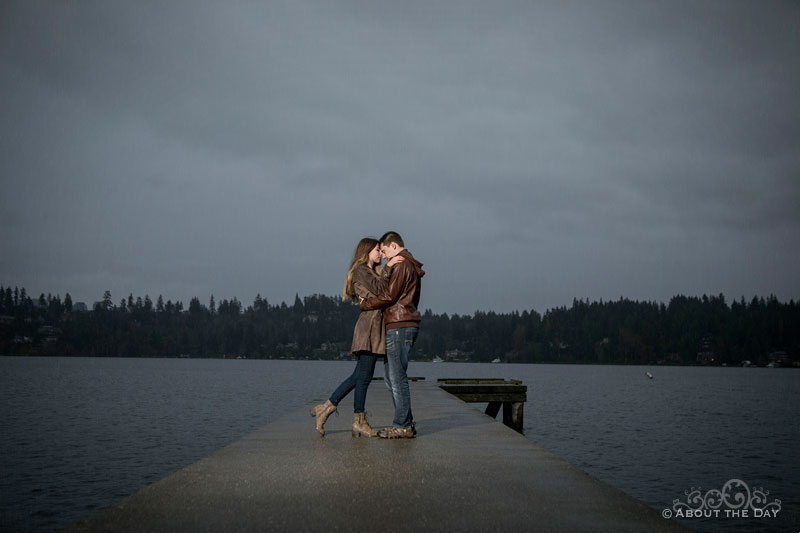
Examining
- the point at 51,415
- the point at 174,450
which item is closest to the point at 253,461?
the point at 174,450

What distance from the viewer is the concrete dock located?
168 inches

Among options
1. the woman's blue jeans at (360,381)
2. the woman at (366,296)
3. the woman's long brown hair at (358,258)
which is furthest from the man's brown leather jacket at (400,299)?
the woman's blue jeans at (360,381)

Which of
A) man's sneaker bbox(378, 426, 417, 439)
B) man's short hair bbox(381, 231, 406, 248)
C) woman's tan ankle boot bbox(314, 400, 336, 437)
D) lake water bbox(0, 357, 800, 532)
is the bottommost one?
lake water bbox(0, 357, 800, 532)

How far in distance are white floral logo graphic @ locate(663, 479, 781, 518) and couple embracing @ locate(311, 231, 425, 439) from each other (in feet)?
32.9

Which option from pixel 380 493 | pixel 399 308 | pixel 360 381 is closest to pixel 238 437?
pixel 360 381

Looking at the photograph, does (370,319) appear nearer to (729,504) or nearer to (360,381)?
(360,381)

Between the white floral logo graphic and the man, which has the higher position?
the man

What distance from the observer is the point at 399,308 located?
8.28m

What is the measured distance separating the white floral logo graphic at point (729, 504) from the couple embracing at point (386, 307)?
32.9 feet

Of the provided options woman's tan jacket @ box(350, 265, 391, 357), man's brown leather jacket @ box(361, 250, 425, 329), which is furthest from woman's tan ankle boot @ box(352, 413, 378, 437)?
man's brown leather jacket @ box(361, 250, 425, 329)

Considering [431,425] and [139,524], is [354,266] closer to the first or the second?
[431,425]

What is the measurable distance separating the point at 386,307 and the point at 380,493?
343 centimetres

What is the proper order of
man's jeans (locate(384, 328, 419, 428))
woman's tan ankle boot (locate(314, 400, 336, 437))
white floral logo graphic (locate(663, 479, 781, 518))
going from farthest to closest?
white floral logo graphic (locate(663, 479, 781, 518)), woman's tan ankle boot (locate(314, 400, 336, 437)), man's jeans (locate(384, 328, 419, 428))

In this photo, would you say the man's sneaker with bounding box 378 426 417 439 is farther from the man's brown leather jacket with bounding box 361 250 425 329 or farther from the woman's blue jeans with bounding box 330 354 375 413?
→ the man's brown leather jacket with bounding box 361 250 425 329
